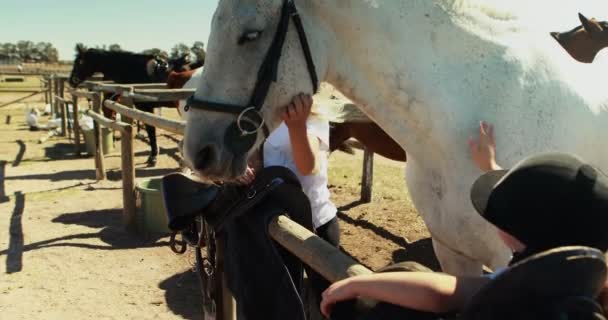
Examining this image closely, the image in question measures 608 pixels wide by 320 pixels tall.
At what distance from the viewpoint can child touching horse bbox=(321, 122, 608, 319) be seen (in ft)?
2.61

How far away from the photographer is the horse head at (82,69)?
37.8 ft

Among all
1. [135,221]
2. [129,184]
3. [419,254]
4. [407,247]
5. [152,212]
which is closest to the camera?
[419,254]

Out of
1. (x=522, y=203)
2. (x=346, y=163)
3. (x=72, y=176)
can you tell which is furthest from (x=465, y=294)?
(x=72, y=176)

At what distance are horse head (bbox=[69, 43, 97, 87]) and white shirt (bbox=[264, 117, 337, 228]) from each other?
10829 millimetres

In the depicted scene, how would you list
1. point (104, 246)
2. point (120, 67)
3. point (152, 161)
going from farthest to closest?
point (120, 67) → point (152, 161) → point (104, 246)

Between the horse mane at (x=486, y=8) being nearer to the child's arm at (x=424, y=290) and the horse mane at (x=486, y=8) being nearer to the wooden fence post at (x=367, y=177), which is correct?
the child's arm at (x=424, y=290)

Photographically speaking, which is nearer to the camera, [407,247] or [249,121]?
[249,121]

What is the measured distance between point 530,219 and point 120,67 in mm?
11873

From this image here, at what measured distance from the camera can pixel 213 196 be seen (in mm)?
1904

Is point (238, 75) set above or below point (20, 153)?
above

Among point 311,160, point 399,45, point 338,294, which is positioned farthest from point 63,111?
point 338,294

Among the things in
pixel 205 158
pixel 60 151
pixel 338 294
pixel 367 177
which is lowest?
pixel 60 151

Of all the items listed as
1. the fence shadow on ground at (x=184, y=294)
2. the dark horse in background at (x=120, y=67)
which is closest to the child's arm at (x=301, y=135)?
the fence shadow on ground at (x=184, y=294)

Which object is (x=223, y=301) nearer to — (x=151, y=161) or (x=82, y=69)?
(x=151, y=161)
